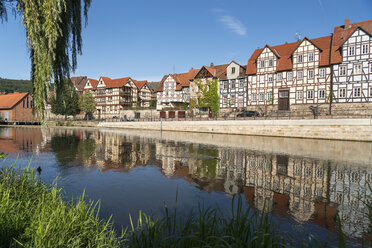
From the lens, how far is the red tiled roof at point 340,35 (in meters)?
37.2

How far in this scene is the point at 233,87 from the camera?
51.4 metres

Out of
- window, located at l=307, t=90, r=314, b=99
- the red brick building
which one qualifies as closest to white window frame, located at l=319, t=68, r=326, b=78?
window, located at l=307, t=90, r=314, b=99

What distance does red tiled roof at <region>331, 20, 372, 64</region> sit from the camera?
37156 millimetres

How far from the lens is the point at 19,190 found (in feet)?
20.8

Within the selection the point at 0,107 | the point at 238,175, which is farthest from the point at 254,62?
the point at 0,107

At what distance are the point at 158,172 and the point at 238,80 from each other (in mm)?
41143

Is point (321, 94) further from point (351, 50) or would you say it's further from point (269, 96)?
point (269, 96)

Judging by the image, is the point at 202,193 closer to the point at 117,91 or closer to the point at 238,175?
the point at 238,175

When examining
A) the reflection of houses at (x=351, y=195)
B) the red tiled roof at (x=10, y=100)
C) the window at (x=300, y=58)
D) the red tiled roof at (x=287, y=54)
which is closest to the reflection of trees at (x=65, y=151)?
the reflection of houses at (x=351, y=195)

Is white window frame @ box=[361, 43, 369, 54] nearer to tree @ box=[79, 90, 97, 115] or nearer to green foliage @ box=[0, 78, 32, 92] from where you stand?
tree @ box=[79, 90, 97, 115]

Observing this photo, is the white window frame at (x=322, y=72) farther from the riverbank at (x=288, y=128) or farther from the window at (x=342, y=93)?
the riverbank at (x=288, y=128)

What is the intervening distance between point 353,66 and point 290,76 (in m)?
9.26

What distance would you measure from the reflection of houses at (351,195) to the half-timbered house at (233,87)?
36.0 meters

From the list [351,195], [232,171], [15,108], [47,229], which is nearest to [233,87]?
[232,171]
